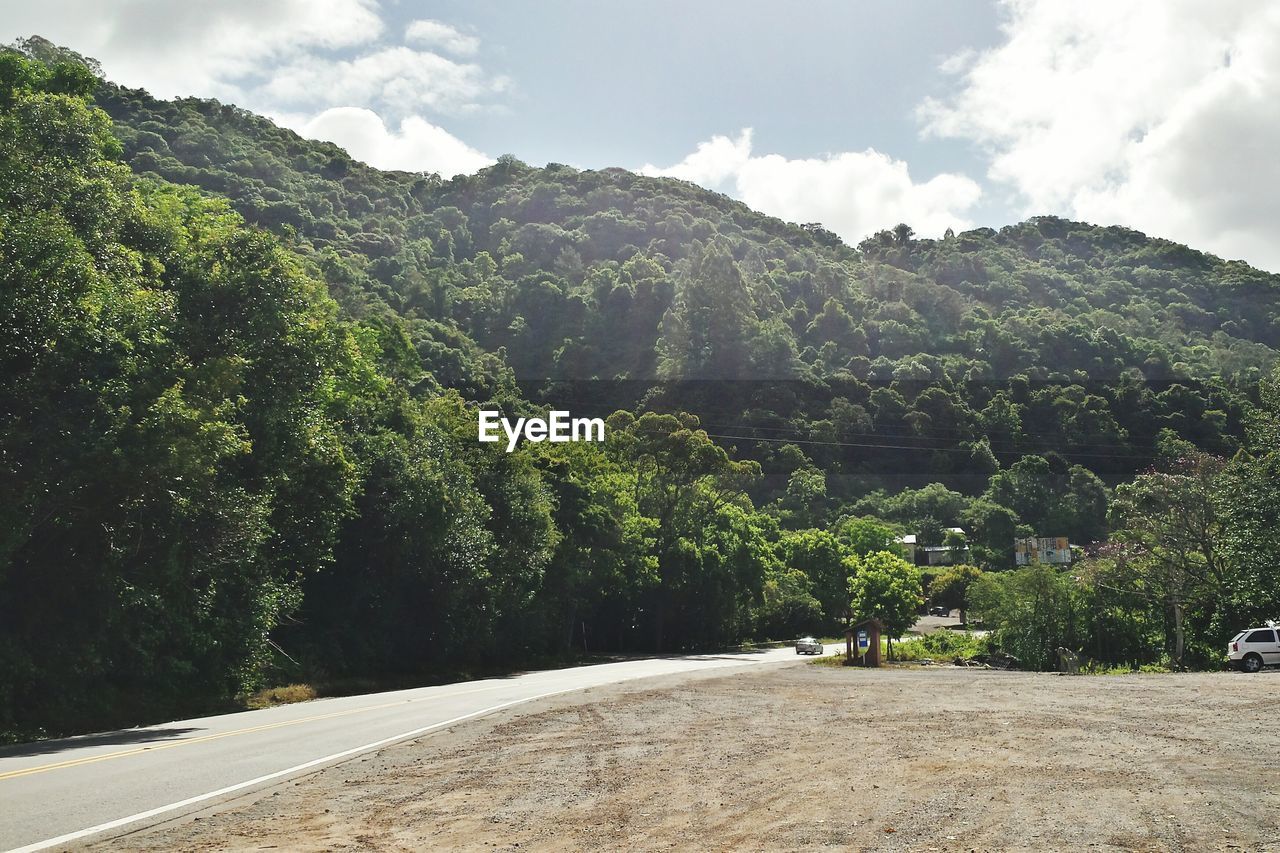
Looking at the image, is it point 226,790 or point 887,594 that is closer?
point 226,790

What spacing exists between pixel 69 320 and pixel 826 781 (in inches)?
581

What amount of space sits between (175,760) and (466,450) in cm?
3390

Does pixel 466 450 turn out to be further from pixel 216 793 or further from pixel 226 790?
pixel 216 793

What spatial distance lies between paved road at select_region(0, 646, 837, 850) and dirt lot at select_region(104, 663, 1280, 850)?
668 millimetres

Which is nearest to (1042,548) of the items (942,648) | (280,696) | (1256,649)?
(942,648)

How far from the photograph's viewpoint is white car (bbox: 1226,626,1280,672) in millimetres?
33000

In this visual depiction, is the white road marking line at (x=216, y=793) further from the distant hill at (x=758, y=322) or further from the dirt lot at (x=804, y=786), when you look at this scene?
the distant hill at (x=758, y=322)

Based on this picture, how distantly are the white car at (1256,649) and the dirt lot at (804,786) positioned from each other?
1634 cm

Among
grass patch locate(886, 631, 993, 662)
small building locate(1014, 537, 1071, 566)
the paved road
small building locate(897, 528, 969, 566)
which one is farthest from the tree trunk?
small building locate(897, 528, 969, 566)

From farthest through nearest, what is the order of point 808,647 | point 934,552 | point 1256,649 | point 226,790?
point 934,552, point 808,647, point 1256,649, point 226,790

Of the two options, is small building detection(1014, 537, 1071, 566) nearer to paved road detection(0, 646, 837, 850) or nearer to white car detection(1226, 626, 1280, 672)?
white car detection(1226, 626, 1280, 672)

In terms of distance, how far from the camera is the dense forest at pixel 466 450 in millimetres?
19594

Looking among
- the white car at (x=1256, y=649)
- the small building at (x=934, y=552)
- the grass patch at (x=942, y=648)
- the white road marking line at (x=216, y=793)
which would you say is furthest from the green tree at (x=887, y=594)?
the small building at (x=934, y=552)

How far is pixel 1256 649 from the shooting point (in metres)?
33.2
